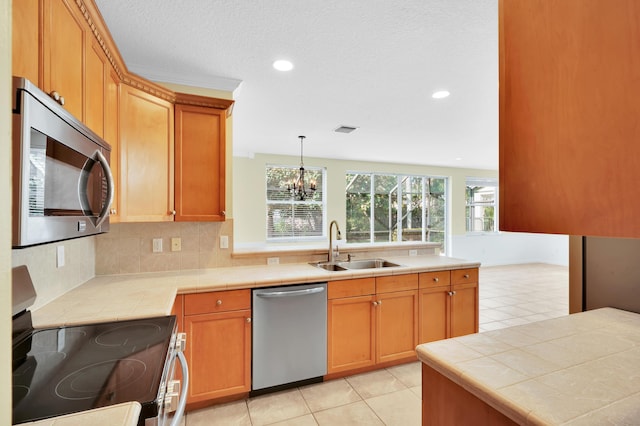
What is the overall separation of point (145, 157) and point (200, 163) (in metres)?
0.38

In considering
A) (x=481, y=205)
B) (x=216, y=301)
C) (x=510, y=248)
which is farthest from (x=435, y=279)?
(x=510, y=248)

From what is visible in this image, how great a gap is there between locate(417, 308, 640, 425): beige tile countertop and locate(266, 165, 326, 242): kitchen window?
4.90m

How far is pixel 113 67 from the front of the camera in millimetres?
1790

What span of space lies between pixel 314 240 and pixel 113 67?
486 cm

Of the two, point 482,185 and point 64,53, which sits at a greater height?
point 482,185

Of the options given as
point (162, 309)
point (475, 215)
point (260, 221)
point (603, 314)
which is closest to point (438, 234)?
point (475, 215)

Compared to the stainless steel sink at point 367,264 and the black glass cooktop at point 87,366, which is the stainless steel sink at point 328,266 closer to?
the stainless steel sink at point 367,264

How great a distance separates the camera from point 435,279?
108 inches

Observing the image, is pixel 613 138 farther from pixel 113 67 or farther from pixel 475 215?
pixel 475 215

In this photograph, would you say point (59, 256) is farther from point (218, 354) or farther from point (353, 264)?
point (353, 264)

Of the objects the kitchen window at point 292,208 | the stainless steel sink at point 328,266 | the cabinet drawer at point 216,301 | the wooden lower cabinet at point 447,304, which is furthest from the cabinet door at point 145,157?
the kitchen window at point 292,208

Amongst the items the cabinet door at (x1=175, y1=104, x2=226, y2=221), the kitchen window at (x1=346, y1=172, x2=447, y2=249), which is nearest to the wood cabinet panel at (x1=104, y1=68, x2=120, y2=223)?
the cabinet door at (x1=175, y1=104, x2=226, y2=221)

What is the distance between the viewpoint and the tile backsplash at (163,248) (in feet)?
7.74

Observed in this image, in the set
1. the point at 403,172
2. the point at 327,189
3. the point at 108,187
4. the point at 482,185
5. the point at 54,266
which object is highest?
the point at 403,172
